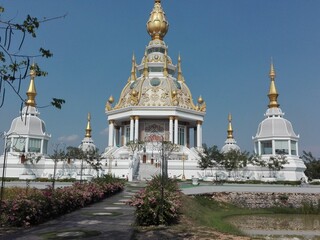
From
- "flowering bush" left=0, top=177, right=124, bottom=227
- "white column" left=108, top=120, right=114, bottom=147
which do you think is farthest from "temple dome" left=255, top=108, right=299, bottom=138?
"flowering bush" left=0, top=177, right=124, bottom=227

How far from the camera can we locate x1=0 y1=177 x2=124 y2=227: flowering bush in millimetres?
11766

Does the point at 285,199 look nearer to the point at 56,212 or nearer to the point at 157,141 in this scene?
the point at 56,212

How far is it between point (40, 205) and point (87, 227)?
7.28ft

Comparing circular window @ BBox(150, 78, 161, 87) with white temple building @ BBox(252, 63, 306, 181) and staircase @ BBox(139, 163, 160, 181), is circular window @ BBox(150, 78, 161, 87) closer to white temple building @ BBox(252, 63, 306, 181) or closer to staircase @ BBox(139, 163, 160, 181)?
white temple building @ BBox(252, 63, 306, 181)

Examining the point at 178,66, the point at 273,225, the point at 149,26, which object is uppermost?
the point at 149,26

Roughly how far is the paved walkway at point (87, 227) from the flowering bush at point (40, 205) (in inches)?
13.5

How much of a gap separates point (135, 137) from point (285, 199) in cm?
3296

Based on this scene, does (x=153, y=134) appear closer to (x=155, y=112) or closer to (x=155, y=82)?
(x=155, y=112)

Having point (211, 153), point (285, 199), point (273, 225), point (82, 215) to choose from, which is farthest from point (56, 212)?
point (211, 153)

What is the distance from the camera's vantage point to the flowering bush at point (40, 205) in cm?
1177

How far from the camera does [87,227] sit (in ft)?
36.7

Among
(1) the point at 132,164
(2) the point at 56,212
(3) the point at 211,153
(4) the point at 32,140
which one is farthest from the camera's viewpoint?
(4) the point at 32,140

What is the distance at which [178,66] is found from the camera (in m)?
65.3

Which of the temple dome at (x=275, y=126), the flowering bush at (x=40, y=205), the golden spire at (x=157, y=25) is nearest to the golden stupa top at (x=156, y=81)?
the golden spire at (x=157, y=25)
